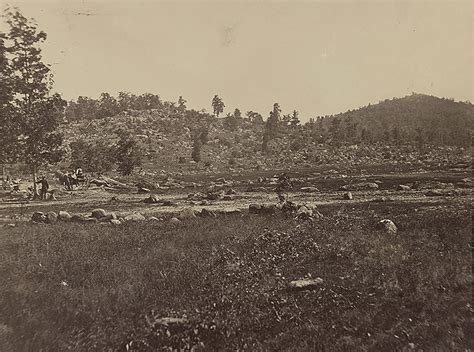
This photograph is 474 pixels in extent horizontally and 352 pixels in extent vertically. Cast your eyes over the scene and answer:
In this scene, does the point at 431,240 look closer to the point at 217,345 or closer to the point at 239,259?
the point at 239,259

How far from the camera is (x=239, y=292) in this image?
28.3 feet

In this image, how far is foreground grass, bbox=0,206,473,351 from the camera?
6.84 m

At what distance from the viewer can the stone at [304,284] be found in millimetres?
8711

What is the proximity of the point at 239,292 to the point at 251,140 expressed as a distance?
12077 cm

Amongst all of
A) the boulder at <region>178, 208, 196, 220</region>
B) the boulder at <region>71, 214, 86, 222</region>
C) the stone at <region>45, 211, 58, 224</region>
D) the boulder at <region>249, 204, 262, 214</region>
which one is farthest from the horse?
the boulder at <region>249, 204, 262, 214</region>

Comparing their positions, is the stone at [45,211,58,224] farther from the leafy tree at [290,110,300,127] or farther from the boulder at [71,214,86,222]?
the leafy tree at [290,110,300,127]

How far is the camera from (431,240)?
11.8 meters

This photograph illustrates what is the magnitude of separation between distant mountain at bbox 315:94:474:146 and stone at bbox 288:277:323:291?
10872 centimetres

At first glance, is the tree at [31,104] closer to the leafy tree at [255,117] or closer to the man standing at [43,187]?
the man standing at [43,187]

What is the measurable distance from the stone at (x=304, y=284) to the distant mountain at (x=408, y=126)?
357 feet

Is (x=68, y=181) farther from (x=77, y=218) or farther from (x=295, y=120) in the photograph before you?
(x=295, y=120)

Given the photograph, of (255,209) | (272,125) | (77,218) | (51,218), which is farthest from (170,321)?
(272,125)

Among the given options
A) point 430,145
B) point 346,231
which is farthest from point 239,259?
point 430,145

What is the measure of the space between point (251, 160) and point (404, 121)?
99239mm
